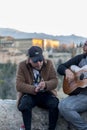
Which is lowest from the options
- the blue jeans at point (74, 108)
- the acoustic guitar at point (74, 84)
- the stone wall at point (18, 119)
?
the stone wall at point (18, 119)

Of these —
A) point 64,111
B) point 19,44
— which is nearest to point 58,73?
point 64,111

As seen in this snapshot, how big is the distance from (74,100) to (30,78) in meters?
0.57

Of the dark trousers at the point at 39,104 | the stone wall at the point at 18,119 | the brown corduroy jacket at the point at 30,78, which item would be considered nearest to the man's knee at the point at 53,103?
the dark trousers at the point at 39,104

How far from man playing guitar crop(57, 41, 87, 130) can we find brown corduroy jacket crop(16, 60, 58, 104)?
0.12 metres

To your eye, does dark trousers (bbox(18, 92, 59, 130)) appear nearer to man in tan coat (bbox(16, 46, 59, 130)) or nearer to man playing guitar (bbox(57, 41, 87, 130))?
man in tan coat (bbox(16, 46, 59, 130))

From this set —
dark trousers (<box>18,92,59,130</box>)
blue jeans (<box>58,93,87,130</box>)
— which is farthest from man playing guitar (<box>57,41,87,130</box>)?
dark trousers (<box>18,92,59,130</box>)

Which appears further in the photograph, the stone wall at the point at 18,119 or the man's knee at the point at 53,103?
the stone wall at the point at 18,119

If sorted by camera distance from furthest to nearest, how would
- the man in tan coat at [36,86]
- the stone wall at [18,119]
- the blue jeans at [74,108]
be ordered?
1. the stone wall at [18,119]
2. the man in tan coat at [36,86]
3. the blue jeans at [74,108]

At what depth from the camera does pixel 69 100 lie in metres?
5.00

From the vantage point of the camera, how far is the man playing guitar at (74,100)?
4910 mm

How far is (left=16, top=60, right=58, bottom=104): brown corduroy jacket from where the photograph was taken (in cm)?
503

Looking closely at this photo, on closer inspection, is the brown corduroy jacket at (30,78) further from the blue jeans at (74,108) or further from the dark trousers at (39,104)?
the blue jeans at (74,108)

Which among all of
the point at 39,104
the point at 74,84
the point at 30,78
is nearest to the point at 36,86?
→ the point at 30,78

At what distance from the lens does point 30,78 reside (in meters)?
5.11
